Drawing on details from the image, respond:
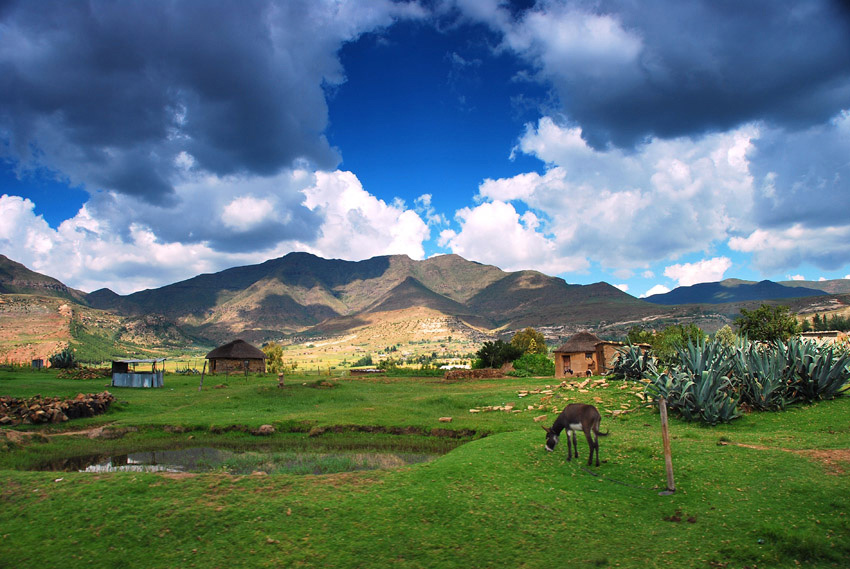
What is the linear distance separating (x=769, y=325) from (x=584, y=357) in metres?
20.8

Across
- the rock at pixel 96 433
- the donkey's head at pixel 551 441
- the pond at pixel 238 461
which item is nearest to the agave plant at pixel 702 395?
the donkey's head at pixel 551 441

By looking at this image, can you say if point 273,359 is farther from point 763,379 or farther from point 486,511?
point 486,511

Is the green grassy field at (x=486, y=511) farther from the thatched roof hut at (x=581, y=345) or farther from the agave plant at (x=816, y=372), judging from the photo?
the thatched roof hut at (x=581, y=345)

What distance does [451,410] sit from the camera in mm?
23812

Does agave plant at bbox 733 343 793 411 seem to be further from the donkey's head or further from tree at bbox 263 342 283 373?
tree at bbox 263 342 283 373

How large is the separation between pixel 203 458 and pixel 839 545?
1521 cm

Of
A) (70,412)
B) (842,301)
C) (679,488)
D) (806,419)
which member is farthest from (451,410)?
(842,301)

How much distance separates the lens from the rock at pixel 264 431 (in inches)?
731

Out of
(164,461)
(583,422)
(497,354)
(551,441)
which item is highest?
(583,422)

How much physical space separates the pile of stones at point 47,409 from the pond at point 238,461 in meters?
6.83

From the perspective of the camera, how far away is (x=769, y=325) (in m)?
45.8

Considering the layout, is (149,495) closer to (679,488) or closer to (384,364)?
(679,488)

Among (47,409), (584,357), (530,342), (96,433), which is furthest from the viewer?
(530,342)

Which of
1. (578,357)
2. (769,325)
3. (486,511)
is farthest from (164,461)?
(769,325)
